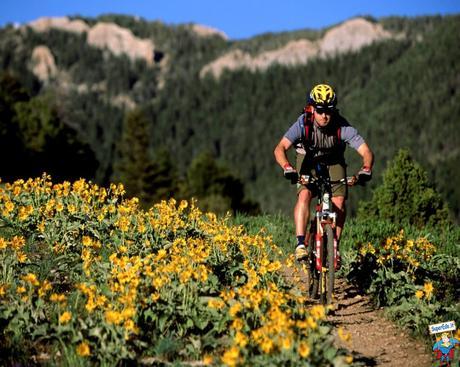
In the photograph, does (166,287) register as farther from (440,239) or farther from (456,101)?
(456,101)

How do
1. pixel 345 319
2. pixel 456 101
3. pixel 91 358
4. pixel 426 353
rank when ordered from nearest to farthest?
pixel 91 358
pixel 426 353
pixel 345 319
pixel 456 101

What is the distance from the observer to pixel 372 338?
6.39 meters

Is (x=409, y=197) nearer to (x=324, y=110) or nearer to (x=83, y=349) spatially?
(x=324, y=110)

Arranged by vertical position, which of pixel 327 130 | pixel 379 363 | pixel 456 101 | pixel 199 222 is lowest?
pixel 379 363

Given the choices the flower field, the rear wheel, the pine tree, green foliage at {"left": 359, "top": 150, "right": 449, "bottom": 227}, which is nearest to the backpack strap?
the rear wheel

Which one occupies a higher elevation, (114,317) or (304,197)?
(304,197)

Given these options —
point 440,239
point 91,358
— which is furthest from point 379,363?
point 440,239

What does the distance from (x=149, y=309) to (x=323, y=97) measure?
3110mm

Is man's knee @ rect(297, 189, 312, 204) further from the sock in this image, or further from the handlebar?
the sock

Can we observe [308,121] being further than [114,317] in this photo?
Yes

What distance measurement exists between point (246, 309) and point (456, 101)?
664ft

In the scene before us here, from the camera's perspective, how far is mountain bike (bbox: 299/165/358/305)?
695 centimetres

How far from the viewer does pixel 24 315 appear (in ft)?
16.8
